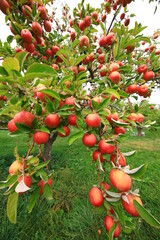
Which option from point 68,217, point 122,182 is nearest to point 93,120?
point 122,182

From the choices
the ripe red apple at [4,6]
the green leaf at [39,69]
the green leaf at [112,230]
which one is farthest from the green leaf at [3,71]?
the green leaf at [112,230]

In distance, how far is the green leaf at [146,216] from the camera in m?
0.60

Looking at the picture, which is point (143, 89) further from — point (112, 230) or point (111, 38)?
point (112, 230)

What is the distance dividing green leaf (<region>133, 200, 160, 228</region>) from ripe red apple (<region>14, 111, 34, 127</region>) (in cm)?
71

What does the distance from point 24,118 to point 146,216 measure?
0.78m

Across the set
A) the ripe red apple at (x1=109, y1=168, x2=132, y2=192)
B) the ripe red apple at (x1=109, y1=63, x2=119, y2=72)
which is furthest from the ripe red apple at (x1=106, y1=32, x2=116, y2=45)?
the ripe red apple at (x1=109, y1=168, x2=132, y2=192)

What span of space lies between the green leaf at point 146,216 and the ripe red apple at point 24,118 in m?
0.71

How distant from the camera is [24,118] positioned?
758 mm

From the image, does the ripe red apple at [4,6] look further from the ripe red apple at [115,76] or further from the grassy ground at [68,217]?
the grassy ground at [68,217]

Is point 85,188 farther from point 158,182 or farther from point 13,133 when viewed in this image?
point 13,133

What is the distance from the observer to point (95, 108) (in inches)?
36.3

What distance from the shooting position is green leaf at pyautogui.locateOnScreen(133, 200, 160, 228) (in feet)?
1.98

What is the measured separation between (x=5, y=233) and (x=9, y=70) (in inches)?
86.9

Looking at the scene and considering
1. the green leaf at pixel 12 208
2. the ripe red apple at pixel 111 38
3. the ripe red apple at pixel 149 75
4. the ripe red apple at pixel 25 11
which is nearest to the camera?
the green leaf at pixel 12 208
